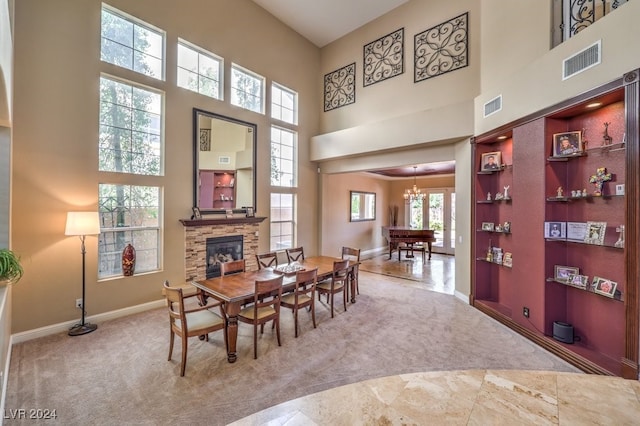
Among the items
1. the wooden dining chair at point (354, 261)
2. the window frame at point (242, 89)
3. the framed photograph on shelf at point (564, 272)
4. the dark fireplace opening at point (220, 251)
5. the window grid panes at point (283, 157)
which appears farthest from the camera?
the window grid panes at point (283, 157)

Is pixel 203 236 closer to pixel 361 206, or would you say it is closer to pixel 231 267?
pixel 231 267

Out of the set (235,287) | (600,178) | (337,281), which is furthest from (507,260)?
(235,287)

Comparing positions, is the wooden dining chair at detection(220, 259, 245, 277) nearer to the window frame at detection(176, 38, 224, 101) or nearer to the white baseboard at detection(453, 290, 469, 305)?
the window frame at detection(176, 38, 224, 101)

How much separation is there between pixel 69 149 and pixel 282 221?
419cm

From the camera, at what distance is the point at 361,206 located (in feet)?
31.4

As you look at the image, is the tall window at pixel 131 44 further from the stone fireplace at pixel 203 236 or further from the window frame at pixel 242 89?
the stone fireplace at pixel 203 236

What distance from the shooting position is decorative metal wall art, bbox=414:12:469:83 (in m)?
5.16

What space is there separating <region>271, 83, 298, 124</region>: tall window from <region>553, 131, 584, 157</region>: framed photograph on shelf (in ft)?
17.8

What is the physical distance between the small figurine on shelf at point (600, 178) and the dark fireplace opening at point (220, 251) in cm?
559

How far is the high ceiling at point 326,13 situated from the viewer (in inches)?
241

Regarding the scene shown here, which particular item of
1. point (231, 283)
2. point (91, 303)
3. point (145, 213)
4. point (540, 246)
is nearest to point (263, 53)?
point (145, 213)

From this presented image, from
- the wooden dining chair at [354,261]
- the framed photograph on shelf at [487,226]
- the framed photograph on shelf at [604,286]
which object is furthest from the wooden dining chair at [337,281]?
the framed photograph on shelf at [604,286]

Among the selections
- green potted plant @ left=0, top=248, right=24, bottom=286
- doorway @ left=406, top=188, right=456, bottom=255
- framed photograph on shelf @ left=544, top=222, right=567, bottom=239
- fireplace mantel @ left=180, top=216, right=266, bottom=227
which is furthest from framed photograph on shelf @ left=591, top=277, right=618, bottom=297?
doorway @ left=406, top=188, right=456, bottom=255

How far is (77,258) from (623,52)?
6761mm
